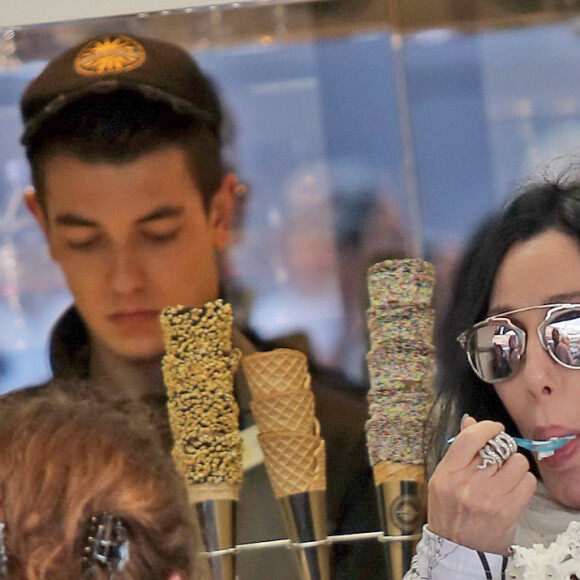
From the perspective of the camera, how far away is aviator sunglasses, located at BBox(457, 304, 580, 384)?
198 cm

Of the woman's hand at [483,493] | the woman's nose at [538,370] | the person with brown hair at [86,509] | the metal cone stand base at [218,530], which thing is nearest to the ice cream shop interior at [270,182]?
the metal cone stand base at [218,530]

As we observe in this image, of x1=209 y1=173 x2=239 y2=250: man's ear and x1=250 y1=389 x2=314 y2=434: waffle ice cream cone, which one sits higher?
x1=209 y1=173 x2=239 y2=250: man's ear

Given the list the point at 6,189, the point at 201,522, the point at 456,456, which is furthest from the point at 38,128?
the point at 456,456

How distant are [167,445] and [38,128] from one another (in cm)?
73

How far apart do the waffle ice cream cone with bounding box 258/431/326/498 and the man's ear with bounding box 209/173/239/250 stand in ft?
1.45

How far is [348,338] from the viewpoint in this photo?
237cm

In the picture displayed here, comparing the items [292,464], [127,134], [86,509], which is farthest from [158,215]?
[86,509]

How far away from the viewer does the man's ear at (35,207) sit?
8.00 feet

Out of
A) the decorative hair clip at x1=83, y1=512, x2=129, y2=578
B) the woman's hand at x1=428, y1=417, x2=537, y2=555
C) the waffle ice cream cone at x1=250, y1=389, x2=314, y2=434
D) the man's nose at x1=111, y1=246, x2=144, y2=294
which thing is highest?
the man's nose at x1=111, y1=246, x2=144, y2=294

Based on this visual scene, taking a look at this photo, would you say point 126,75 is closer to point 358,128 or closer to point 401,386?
point 358,128

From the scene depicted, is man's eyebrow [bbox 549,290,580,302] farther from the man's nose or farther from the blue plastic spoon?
the man's nose

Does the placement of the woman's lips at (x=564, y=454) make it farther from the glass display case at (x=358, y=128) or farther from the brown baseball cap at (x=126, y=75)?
the brown baseball cap at (x=126, y=75)

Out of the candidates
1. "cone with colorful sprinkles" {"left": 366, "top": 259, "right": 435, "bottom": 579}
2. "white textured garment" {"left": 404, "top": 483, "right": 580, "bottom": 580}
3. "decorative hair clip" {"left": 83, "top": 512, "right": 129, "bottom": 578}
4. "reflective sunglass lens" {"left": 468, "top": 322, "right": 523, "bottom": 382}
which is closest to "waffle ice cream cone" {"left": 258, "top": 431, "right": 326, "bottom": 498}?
"cone with colorful sprinkles" {"left": 366, "top": 259, "right": 435, "bottom": 579}

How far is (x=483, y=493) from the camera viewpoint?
186 cm
